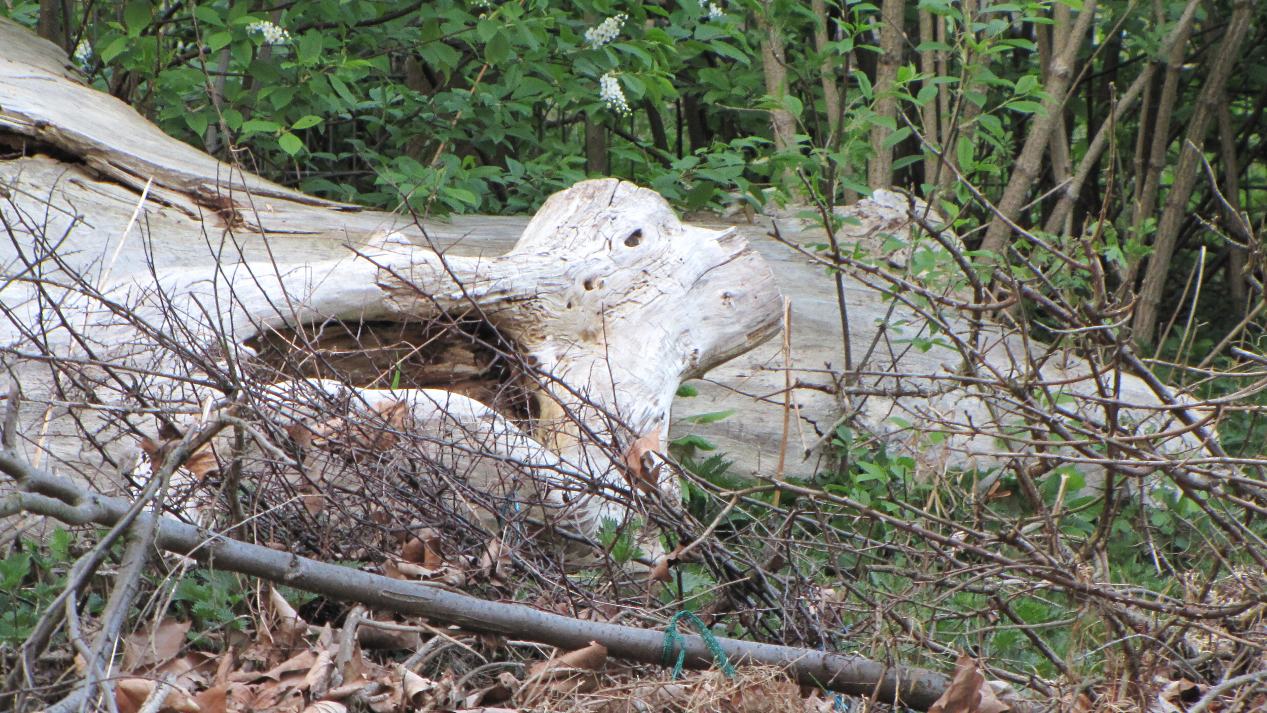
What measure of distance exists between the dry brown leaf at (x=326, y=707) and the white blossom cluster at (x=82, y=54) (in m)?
5.43

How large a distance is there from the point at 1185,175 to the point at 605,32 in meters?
3.86

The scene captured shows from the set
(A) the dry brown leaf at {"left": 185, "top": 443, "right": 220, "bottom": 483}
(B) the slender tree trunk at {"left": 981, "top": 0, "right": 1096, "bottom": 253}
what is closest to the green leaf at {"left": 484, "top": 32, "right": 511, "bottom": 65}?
(A) the dry brown leaf at {"left": 185, "top": 443, "right": 220, "bottom": 483}

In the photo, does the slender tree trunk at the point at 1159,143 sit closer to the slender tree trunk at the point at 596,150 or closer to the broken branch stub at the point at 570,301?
the slender tree trunk at the point at 596,150

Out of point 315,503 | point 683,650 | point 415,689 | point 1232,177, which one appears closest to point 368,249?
point 315,503

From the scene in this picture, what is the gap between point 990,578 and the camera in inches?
125

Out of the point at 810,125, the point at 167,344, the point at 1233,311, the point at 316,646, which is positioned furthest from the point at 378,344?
the point at 1233,311

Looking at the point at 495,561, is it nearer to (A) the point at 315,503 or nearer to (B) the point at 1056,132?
(A) the point at 315,503

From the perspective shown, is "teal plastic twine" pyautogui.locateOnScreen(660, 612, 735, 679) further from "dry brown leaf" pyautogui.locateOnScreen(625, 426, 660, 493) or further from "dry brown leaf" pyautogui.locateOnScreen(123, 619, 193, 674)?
"dry brown leaf" pyautogui.locateOnScreen(123, 619, 193, 674)

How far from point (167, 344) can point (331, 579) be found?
1000 millimetres

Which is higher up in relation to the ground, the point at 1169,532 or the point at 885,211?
the point at 885,211

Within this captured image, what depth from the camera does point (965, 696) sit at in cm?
265

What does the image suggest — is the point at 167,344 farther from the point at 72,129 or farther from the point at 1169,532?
the point at 1169,532

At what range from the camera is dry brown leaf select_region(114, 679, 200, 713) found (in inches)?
88.6

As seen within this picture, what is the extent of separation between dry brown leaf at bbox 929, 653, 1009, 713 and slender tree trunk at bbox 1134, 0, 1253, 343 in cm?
483
